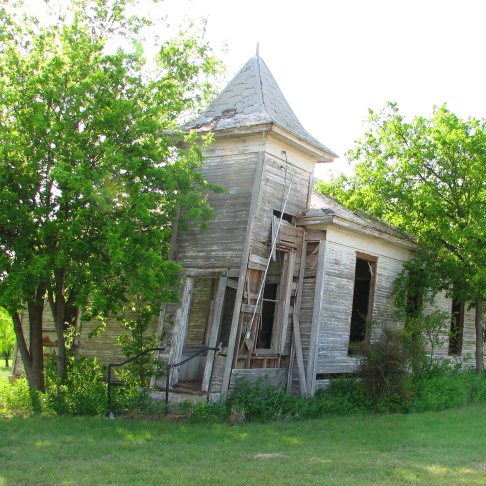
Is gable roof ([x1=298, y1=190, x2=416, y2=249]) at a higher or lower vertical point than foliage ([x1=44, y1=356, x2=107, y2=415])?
higher

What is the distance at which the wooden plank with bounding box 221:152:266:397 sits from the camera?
12971 mm

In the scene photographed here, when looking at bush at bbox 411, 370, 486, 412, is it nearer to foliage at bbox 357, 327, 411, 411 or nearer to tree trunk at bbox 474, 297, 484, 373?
foliage at bbox 357, 327, 411, 411

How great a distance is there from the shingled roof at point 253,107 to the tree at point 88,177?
126 cm

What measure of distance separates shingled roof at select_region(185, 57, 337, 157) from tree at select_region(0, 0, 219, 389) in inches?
49.5

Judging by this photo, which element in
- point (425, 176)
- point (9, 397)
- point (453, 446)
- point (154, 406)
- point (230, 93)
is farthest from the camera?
point (425, 176)

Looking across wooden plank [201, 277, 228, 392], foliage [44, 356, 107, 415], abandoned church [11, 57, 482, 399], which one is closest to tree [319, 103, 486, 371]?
abandoned church [11, 57, 482, 399]

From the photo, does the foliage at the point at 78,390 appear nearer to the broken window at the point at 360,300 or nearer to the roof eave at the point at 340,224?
the roof eave at the point at 340,224

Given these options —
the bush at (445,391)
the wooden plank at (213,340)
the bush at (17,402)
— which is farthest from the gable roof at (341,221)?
the bush at (17,402)

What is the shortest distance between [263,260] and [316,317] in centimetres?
187

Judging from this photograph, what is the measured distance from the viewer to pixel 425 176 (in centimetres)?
1792

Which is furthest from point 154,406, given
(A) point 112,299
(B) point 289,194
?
(B) point 289,194

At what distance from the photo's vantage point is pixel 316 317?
47.0 ft

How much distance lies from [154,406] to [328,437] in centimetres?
370

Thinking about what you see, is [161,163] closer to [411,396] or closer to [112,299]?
[112,299]
